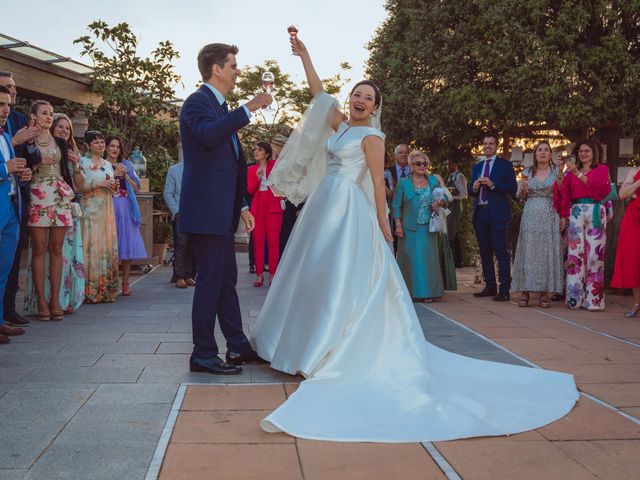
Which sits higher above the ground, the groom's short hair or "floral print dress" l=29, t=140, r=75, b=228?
the groom's short hair

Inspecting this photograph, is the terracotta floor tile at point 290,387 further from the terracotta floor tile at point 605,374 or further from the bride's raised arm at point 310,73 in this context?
the bride's raised arm at point 310,73

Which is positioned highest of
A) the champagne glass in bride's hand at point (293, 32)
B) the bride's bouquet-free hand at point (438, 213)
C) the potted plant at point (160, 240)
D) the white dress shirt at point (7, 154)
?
the champagne glass in bride's hand at point (293, 32)

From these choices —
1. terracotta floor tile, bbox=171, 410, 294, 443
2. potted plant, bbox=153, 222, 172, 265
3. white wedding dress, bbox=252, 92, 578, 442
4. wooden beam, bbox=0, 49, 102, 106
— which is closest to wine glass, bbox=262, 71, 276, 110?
white wedding dress, bbox=252, 92, 578, 442

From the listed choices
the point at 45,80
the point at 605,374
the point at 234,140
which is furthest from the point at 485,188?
the point at 45,80

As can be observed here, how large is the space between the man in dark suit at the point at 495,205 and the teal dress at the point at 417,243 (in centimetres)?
60

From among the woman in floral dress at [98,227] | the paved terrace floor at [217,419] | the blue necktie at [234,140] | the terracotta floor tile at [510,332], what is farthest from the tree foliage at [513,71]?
the blue necktie at [234,140]

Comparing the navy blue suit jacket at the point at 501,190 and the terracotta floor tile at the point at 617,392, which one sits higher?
the navy blue suit jacket at the point at 501,190

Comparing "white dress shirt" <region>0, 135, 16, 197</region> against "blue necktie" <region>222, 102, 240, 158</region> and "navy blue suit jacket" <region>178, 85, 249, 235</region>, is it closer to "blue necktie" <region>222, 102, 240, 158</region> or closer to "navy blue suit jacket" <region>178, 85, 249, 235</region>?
"navy blue suit jacket" <region>178, 85, 249, 235</region>

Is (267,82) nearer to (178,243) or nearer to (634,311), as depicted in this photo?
(634,311)

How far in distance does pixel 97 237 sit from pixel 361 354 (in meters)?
4.67

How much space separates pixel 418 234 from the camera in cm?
904

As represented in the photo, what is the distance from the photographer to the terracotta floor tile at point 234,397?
4.09 meters

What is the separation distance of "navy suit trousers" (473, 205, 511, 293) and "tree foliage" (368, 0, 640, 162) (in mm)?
6633

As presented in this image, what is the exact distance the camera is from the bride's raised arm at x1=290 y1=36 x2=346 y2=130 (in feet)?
17.0
